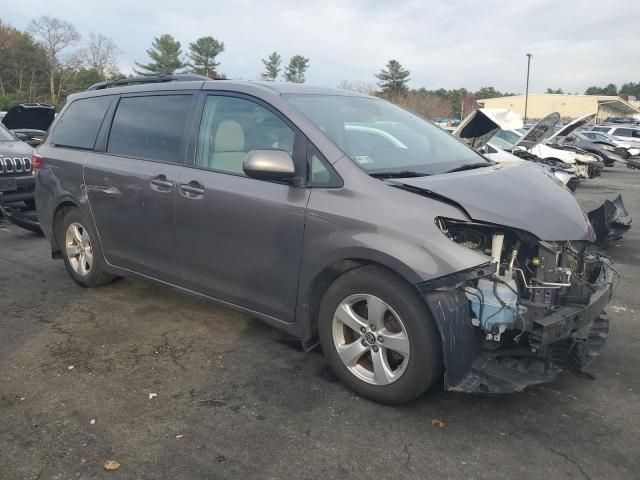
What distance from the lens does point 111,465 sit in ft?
8.25

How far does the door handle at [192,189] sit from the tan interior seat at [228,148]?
165mm

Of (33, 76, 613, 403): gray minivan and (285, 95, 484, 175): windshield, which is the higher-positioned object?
(285, 95, 484, 175): windshield

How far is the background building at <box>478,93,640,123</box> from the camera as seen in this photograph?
7519 cm

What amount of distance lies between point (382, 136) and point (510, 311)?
1512 mm

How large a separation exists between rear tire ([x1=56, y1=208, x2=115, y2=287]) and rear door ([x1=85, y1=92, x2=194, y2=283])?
8.0 inches

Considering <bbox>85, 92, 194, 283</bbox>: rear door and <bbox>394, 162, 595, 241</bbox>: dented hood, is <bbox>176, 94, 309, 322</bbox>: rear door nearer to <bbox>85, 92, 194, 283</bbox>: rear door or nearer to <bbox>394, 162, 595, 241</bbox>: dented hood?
<bbox>85, 92, 194, 283</bbox>: rear door

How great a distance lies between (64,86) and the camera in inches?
2115

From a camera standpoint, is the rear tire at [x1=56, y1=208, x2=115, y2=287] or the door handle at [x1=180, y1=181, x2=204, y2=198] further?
the rear tire at [x1=56, y1=208, x2=115, y2=287]

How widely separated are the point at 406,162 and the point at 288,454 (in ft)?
6.22

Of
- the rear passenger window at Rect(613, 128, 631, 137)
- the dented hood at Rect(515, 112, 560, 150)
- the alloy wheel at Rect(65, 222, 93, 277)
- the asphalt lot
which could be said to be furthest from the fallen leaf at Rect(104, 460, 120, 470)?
the rear passenger window at Rect(613, 128, 631, 137)

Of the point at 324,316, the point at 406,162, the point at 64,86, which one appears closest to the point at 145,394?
the point at 324,316

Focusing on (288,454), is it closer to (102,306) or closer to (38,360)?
(38,360)

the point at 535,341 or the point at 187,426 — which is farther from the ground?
the point at 535,341

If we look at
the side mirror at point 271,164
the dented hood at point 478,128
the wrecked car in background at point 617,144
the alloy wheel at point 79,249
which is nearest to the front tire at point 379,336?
the side mirror at point 271,164
